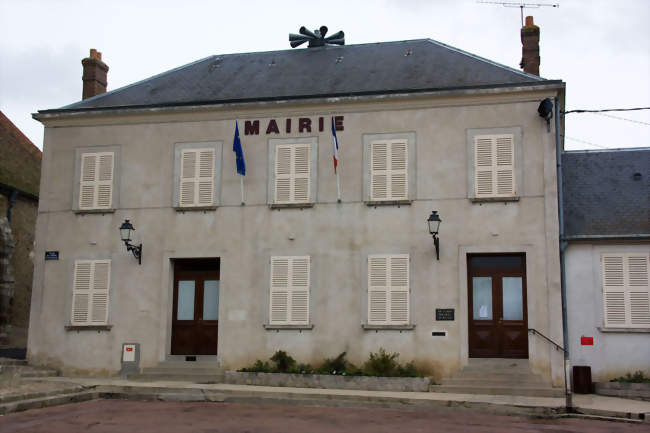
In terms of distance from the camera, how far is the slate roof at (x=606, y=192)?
15.7 m

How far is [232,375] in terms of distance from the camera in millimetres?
15812

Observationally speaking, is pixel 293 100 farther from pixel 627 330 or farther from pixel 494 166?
pixel 627 330

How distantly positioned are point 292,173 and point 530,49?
649cm

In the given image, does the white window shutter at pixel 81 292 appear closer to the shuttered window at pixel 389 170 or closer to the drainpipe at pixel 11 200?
the drainpipe at pixel 11 200

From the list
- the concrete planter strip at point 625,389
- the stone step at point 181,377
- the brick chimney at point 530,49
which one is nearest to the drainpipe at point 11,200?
the stone step at point 181,377

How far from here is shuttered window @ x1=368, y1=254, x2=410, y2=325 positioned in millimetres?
15992

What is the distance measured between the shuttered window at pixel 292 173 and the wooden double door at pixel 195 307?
2.23 metres

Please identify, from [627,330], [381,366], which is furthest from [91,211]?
[627,330]

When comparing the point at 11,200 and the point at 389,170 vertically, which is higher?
the point at 11,200

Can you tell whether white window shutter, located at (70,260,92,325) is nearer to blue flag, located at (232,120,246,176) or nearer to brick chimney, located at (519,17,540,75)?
blue flag, located at (232,120,246,176)

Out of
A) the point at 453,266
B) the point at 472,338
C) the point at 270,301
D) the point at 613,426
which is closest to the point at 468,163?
the point at 453,266

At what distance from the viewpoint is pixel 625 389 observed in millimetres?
14469

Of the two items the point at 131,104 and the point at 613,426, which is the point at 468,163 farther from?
the point at 131,104

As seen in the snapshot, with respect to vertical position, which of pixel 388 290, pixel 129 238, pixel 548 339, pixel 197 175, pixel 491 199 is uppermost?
pixel 197 175
